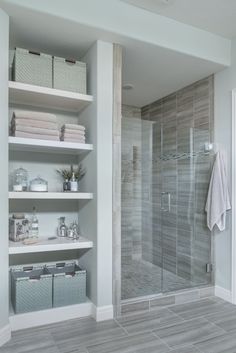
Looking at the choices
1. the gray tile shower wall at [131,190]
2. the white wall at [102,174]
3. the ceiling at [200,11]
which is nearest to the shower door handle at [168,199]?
the gray tile shower wall at [131,190]

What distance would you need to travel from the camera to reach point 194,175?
3.22 meters

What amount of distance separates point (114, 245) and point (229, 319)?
3.88 feet

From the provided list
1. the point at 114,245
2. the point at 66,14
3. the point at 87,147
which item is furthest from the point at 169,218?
the point at 66,14

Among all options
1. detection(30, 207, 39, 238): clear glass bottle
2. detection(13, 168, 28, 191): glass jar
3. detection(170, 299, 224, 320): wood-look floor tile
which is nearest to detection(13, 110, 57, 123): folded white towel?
detection(13, 168, 28, 191): glass jar

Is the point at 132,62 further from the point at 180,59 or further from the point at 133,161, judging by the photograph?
the point at 133,161

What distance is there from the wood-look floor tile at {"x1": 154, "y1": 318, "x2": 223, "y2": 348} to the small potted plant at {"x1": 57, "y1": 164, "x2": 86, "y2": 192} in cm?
140

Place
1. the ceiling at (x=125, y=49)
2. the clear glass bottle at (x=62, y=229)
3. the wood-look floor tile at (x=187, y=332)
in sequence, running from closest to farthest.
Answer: the wood-look floor tile at (x=187, y=332)
the ceiling at (x=125, y=49)
the clear glass bottle at (x=62, y=229)

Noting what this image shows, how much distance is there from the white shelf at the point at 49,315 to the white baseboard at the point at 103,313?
0.08 meters

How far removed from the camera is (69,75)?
7.81ft

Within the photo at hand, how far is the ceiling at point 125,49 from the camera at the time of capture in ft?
6.93

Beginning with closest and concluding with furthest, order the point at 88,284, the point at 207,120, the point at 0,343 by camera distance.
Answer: the point at 0,343 < the point at 88,284 < the point at 207,120

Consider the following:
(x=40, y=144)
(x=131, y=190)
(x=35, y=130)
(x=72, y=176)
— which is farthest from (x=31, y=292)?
(x=131, y=190)

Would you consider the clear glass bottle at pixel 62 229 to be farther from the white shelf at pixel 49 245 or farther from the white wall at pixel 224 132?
the white wall at pixel 224 132

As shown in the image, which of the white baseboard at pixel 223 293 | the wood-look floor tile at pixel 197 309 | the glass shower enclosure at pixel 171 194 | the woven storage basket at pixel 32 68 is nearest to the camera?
the woven storage basket at pixel 32 68
